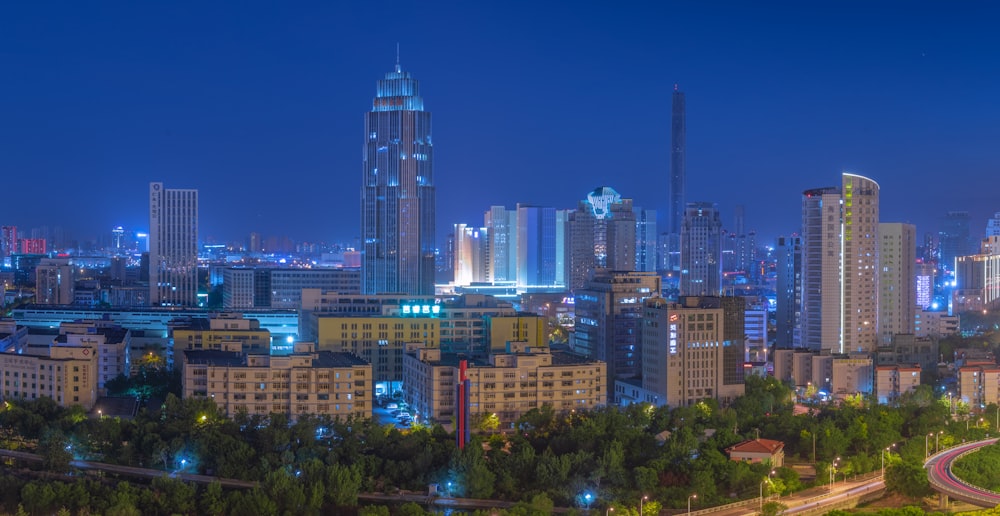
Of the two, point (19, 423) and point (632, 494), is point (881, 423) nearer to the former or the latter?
point (632, 494)

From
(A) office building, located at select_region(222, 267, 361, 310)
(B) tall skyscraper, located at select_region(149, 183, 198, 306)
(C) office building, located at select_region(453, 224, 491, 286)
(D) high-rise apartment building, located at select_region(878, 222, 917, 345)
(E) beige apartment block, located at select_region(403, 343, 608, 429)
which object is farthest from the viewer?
(C) office building, located at select_region(453, 224, 491, 286)

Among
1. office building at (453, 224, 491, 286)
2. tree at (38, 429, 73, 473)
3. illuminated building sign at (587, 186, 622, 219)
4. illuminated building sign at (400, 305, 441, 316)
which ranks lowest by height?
tree at (38, 429, 73, 473)

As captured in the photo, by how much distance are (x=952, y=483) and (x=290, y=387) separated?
848cm

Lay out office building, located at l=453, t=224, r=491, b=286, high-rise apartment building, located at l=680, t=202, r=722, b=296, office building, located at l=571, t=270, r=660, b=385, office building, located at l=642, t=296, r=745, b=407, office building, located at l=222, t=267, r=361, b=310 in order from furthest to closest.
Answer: office building, located at l=453, t=224, r=491, b=286 → high-rise apartment building, located at l=680, t=202, r=722, b=296 → office building, located at l=222, t=267, r=361, b=310 → office building, located at l=571, t=270, r=660, b=385 → office building, located at l=642, t=296, r=745, b=407

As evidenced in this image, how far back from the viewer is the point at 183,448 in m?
13.5

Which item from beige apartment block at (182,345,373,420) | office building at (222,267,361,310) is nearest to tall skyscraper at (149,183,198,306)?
office building at (222,267,361,310)

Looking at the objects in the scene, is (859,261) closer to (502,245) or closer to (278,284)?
(278,284)

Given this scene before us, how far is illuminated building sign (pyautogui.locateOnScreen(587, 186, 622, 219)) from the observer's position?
3559cm

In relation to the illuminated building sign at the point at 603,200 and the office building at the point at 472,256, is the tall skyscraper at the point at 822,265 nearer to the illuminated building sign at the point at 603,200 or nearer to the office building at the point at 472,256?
the illuminated building sign at the point at 603,200

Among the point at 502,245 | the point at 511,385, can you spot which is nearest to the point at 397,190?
the point at 511,385

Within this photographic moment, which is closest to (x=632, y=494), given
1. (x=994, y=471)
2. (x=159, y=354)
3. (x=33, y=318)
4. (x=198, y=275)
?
(x=994, y=471)

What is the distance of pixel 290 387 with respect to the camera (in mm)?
15523

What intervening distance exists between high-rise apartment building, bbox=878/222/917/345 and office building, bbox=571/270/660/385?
21.1ft

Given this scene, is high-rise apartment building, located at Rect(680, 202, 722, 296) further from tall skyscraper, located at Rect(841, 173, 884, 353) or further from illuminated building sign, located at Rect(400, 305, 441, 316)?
illuminated building sign, located at Rect(400, 305, 441, 316)
